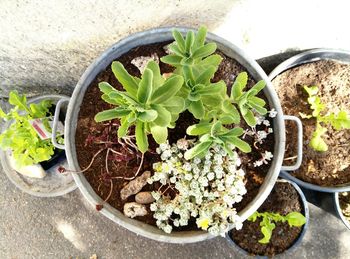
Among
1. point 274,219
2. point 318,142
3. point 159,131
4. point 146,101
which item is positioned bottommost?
point 274,219

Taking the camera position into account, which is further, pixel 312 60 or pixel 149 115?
pixel 312 60

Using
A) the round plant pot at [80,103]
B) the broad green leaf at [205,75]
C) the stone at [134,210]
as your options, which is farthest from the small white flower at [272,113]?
the stone at [134,210]

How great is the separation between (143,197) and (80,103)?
0.35m

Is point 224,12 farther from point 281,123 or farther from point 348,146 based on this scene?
point 348,146

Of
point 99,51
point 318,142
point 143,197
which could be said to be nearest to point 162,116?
point 143,197

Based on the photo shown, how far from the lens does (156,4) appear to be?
119cm

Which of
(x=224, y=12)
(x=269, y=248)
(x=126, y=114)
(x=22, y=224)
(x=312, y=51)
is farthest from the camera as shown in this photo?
(x=22, y=224)

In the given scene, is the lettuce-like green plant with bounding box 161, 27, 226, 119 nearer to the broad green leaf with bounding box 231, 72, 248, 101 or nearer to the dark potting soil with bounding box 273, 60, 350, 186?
the broad green leaf with bounding box 231, 72, 248, 101

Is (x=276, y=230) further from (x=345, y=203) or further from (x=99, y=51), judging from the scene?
(x=99, y=51)

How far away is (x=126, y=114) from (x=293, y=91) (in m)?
0.80

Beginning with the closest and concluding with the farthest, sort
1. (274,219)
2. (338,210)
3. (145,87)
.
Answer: (145,87)
(274,219)
(338,210)

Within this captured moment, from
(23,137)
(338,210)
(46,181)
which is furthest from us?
(46,181)

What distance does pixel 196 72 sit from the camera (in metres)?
1.04

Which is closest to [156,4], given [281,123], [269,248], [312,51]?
[281,123]
